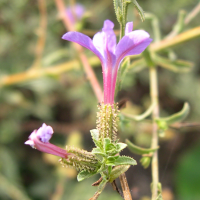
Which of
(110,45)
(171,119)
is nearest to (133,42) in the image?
(110,45)

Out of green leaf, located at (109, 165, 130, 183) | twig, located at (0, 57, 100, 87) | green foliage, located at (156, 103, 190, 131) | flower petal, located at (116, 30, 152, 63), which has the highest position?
twig, located at (0, 57, 100, 87)

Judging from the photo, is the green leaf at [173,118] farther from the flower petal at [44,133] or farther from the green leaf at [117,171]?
the flower petal at [44,133]

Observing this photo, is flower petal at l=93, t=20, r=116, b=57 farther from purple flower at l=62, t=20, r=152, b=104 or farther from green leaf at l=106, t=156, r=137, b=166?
green leaf at l=106, t=156, r=137, b=166

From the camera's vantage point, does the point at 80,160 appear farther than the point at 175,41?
No

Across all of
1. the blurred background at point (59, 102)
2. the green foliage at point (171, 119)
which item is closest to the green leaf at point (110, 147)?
the green foliage at point (171, 119)

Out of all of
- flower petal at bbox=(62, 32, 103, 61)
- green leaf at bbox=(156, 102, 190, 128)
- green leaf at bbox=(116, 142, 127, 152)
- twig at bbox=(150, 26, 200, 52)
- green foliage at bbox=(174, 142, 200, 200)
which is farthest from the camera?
green foliage at bbox=(174, 142, 200, 200)

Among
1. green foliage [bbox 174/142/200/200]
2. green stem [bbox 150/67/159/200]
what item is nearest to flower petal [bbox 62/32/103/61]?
green stem [bbox 150/67/159/200]

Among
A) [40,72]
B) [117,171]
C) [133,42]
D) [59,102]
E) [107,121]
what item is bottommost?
[117,171]

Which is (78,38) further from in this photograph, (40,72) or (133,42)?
(40,72)
